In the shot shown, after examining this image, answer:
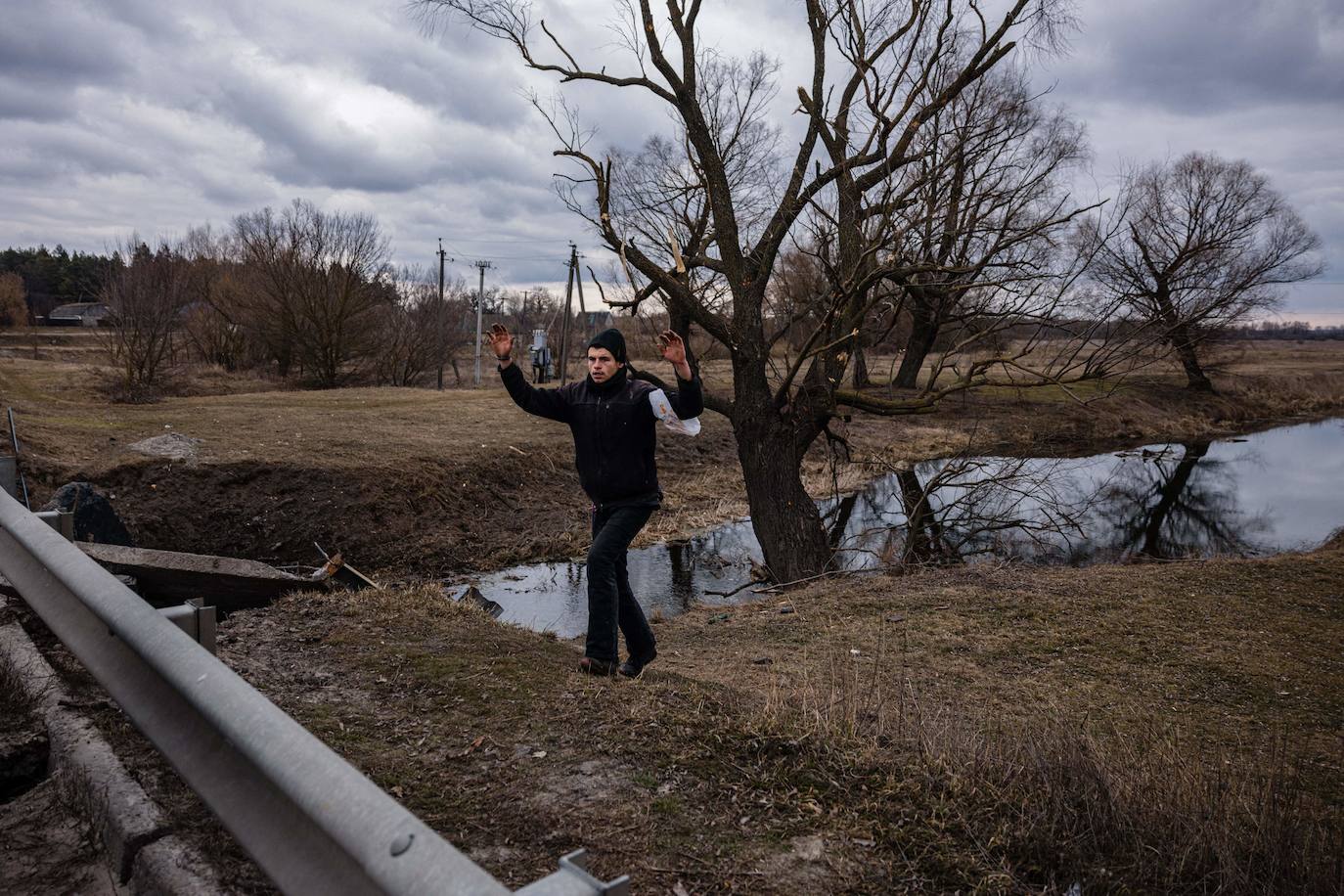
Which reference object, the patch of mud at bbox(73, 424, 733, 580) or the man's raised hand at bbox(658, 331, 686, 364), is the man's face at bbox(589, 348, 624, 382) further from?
the patch of mud at bbox(73, 424, 733, 580)

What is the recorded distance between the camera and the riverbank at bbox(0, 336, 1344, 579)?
41.5 ft

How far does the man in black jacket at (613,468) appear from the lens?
541cm

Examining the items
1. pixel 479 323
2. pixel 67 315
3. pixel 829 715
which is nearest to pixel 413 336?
pixel 479 323

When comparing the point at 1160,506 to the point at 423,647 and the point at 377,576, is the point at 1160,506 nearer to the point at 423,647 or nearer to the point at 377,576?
the point at 377,576

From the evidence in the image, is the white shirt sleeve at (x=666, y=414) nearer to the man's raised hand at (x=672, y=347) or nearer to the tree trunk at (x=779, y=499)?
the man's raised hand at (x=672, y=347)

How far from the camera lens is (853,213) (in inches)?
447

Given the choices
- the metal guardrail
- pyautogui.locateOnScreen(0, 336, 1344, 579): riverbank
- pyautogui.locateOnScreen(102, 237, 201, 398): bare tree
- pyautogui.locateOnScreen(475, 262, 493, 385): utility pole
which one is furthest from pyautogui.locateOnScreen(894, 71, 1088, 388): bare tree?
pyautogui.locateOnScreen(475, 262, 493, 385): utility pole

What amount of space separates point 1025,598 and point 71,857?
812cm

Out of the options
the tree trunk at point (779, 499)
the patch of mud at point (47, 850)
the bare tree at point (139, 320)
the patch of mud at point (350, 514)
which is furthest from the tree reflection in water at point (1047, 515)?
the bare tree at point (139, 320)

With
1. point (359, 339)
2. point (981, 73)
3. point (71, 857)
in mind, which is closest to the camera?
point (71, 857)

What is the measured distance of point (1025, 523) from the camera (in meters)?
13.5

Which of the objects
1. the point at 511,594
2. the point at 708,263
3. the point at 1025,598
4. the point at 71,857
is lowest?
the point at 511,594

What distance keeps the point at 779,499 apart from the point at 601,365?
20.2 feet

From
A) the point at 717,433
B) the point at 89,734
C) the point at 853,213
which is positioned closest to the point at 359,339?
the point at 717,433
